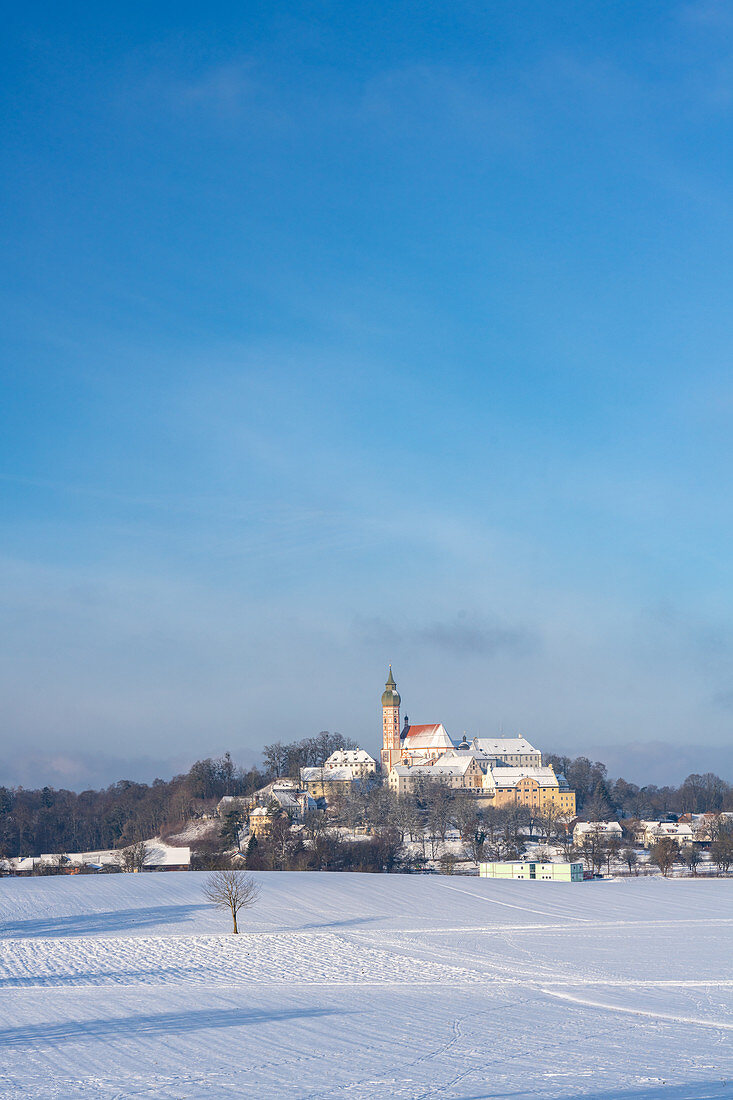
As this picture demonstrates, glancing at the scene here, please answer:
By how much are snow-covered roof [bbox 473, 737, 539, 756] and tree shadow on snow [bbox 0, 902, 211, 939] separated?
475 feet

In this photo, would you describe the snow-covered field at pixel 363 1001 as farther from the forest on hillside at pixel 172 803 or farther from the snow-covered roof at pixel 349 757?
the snow-covered roof at pixel 349 757

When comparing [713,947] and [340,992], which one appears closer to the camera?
[340,992]

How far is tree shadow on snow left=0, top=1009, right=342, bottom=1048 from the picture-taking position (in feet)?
78.1

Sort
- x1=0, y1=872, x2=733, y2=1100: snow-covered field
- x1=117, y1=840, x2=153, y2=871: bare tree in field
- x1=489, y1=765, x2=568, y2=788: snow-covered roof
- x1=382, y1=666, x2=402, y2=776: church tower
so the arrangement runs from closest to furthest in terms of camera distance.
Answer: x1=0, y1=872, x2=733, y2=1100: snow-covered field, x1=117, y1=840, x2=153, y2=871: bare tree in field, x1=489, y1=765, x2=568, y2=788: snow-covered roof, x1=382, y1=666, x2=402, y2=776: church tower

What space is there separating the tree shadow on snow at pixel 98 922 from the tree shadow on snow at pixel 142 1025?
868 inches

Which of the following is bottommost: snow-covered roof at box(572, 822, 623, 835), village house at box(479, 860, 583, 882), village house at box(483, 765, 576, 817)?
village house at box(479, 860, 583, 882)

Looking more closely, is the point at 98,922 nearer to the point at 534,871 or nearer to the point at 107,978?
the point at 107,978

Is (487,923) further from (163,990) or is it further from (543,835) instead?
(543,835)

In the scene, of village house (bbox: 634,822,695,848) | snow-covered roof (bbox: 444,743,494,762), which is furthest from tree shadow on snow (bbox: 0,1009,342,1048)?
snow-covered roof (bbox: 444,743,494,762)

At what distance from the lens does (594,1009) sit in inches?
1077

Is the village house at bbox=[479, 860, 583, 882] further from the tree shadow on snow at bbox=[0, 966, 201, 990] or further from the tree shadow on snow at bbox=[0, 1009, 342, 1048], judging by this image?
the tree shadow on snow at bbox=[0, 1009, 342, 1048]

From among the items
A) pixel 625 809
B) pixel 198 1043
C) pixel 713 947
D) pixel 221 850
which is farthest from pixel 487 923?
pixel 625 809

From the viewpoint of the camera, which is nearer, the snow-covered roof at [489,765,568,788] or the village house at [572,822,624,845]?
the village house at [572,822,624,845]

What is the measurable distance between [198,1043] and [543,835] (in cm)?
10789
